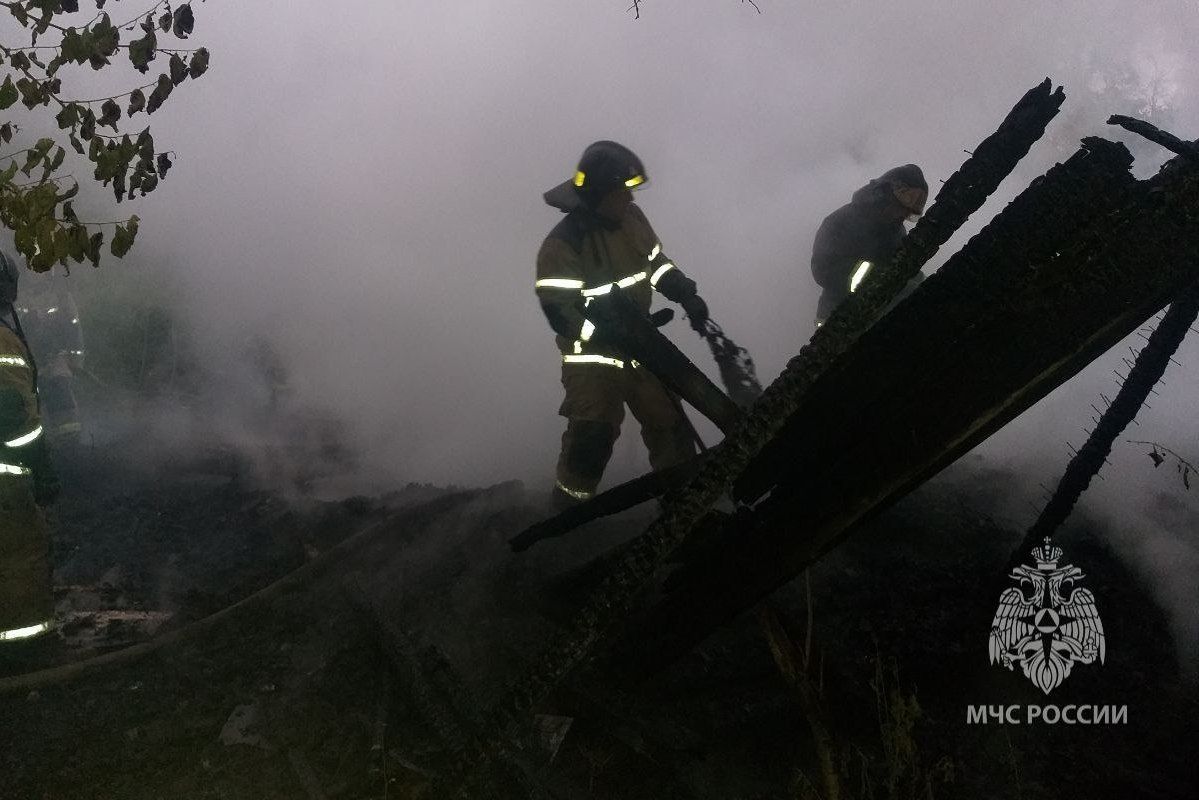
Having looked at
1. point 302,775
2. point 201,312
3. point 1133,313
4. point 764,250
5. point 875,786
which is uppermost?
point 201,312

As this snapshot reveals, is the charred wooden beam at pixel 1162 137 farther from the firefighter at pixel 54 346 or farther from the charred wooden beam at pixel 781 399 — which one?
the firefighter at pixel 54 346

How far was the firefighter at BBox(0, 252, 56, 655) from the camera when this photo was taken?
3.07 metres

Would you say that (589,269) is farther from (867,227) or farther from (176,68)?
(176,68)

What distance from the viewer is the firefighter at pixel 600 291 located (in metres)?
4.08

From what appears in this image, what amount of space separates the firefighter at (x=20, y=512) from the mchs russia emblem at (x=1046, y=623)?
4.04 meters

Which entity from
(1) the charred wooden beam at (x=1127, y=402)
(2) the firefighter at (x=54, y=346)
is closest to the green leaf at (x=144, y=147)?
(2) the firefighter at (x=54, y=346)

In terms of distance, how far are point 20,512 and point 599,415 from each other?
2737 mm

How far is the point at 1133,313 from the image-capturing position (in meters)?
1.68

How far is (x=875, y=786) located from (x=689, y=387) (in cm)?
147

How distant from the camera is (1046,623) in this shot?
3059mm

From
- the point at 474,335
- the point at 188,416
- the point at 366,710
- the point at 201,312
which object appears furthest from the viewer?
the point at 201,312

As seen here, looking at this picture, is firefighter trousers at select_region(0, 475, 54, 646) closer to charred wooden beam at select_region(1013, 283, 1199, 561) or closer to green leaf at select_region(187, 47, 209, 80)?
green leaf at select_region(187, 47, 209, 80)

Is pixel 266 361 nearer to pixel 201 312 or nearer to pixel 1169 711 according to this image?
pixel 201 312

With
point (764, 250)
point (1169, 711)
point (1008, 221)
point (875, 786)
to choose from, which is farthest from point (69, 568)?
point (764, 250)
